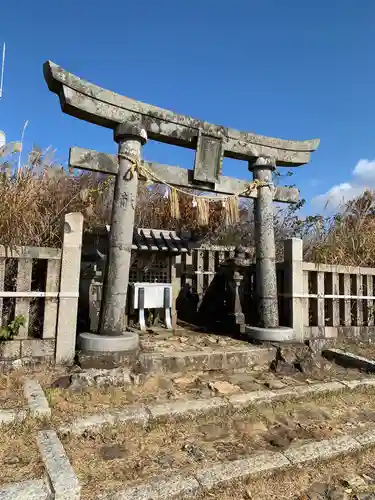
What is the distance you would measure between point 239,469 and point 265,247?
412cm

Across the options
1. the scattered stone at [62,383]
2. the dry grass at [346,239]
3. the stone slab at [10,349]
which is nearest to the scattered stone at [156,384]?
the scattered stone at [62,383]

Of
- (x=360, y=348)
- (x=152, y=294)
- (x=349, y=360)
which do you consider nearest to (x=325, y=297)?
(x=360, y=348)

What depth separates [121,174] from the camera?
16.3ft

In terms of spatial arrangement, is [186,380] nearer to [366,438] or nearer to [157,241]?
[366,438]

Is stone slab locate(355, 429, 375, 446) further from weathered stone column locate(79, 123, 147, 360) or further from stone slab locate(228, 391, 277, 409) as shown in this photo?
weathered stone column locate(79, 123, 147, 360)

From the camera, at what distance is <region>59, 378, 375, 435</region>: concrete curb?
297 cm

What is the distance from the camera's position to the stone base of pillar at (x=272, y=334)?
559 cm

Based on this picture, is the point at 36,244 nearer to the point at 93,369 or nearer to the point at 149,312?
the point at 93,369

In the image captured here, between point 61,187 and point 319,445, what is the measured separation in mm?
6094

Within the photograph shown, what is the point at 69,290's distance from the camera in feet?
14.8

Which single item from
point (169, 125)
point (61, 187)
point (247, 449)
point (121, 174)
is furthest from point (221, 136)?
point (247, 449)

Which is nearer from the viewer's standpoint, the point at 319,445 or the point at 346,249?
the point at 319,445

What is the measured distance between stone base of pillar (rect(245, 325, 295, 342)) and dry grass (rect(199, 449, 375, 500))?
2.76 m

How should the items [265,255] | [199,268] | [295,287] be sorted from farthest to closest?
[199,268] → [295,287] → [265,255]
